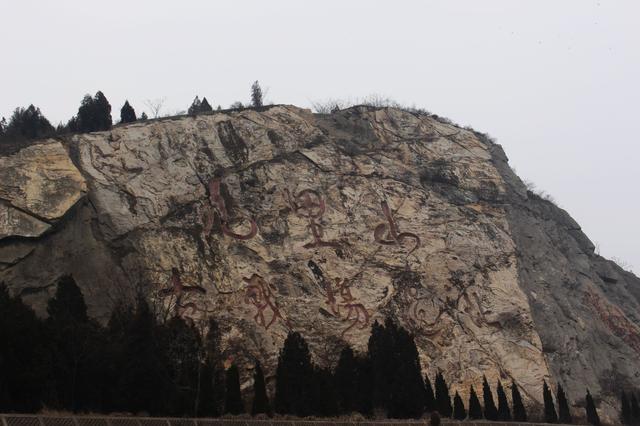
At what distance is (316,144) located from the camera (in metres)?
36.2

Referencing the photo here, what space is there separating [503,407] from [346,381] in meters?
6.05

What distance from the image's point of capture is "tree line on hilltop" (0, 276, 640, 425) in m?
19.2

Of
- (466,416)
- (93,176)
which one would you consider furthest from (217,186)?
(466,416)

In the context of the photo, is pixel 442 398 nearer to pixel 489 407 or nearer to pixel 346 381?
pixel 489 407

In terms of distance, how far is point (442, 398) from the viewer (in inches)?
1090

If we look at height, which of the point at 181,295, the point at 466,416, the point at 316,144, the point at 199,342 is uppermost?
the point at 316,144

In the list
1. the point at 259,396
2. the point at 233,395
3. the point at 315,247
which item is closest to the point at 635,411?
the point at 315,247

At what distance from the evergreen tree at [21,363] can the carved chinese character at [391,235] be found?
1675cm

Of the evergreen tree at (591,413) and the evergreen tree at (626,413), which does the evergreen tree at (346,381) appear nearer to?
the evergreen tree at (591,413)

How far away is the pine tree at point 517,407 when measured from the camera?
27.9 metres

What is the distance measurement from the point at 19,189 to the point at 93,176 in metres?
3.03

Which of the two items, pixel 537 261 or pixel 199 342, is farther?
pixel 537 261

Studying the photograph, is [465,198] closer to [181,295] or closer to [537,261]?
[537,261]

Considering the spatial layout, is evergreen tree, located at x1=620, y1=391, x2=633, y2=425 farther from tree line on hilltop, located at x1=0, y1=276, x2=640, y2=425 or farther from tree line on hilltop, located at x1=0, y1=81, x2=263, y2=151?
tree line on hilltop, located at x1=0, y1=81, x2=263, y2=151
